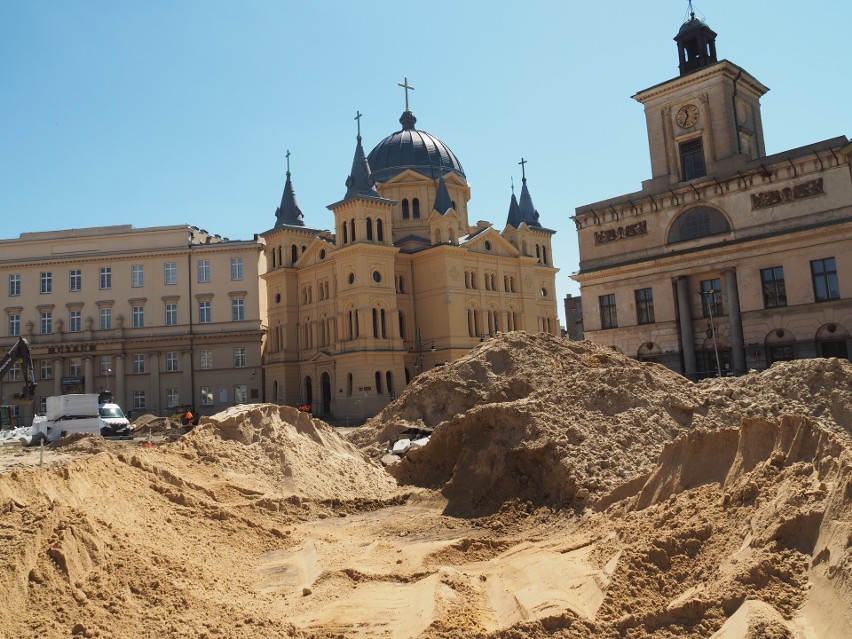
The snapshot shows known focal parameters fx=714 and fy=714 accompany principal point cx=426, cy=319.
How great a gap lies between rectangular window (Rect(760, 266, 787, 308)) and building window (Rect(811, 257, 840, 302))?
1.22m

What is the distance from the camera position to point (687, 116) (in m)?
35.3

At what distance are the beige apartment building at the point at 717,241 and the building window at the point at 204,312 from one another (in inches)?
1154

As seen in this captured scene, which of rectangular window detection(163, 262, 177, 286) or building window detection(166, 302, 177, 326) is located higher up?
rectangular window detection(163, 262, 177, 286)

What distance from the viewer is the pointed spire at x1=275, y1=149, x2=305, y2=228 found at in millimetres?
57500

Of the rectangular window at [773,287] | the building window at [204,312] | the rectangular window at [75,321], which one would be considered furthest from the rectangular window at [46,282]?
the rectangular window at [773,287]

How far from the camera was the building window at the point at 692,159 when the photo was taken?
115 feet

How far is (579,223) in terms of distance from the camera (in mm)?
38062

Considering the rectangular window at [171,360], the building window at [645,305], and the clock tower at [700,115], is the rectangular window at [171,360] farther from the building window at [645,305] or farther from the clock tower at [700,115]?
the clock tower at [700,115]

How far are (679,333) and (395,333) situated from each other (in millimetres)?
21053

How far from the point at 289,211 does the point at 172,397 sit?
56.4 ft

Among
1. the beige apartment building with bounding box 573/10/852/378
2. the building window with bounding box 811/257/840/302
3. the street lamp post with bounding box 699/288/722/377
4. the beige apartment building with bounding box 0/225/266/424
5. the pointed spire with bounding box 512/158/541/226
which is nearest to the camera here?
the building window with bounding box 811/257/840/302

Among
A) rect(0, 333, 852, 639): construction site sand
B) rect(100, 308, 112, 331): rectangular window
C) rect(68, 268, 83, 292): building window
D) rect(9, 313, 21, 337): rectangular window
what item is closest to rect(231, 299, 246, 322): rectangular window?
rect(100, 308, 112, 331): rectangular window

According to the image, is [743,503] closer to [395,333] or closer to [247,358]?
[395,333]

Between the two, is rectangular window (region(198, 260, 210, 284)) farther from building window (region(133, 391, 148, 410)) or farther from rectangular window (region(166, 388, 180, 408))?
building window (region(133, 391, 148, 410))
